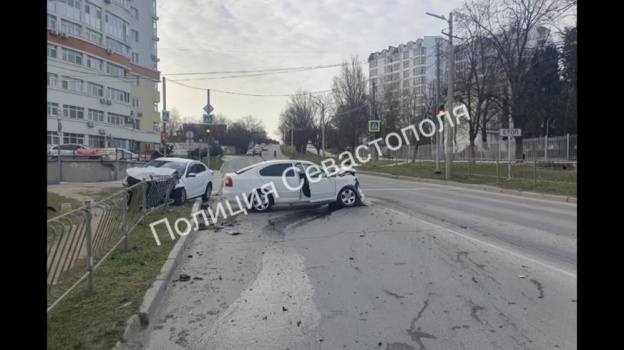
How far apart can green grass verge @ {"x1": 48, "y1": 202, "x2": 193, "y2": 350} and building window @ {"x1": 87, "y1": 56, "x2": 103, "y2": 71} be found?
6076 cm

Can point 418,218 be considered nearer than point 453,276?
No

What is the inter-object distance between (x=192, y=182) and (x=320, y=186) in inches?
194

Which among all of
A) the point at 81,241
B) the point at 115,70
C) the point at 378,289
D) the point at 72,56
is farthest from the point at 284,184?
the point at 115,70

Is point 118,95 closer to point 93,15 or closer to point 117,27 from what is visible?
point 117,27

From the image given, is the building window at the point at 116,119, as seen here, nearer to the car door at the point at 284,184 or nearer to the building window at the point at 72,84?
the building window at the point at 72,84

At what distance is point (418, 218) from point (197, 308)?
7678 millimetres

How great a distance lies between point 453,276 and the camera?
621 centimetres

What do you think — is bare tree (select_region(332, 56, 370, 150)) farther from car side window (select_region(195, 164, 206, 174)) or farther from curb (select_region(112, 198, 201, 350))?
curb (select_region(112, 198, 201, 350))

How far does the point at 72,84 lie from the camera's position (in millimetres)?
57062

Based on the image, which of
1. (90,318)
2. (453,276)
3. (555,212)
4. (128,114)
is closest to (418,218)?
(555,212)

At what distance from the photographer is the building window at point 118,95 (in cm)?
6562

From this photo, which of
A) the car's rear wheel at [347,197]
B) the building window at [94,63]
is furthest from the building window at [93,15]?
the car's rear wheel at [347,197]

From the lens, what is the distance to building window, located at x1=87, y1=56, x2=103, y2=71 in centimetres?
6007
